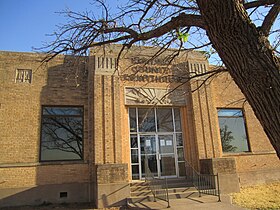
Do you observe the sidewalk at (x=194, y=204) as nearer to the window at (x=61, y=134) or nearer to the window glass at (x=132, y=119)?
the window glass at (x=132, y=119)

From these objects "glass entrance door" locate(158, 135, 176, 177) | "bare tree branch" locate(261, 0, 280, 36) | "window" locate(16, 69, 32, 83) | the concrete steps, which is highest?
"window" locate(16, 69, 32, 83)

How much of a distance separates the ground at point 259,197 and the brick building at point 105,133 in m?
0.61

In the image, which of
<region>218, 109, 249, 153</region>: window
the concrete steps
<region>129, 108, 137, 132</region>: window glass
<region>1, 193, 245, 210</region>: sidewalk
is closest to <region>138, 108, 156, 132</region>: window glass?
<region>129, 108, 137, 132</region>: window glass

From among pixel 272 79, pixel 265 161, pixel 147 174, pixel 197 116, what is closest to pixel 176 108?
pixel 197 116

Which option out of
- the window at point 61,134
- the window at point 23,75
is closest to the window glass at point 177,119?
the window at point 61,134

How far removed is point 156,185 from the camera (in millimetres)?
10734

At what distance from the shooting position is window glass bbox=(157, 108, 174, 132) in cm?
1247

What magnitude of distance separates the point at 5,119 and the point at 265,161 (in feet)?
43.2

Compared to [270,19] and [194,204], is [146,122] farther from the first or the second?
[270,19]

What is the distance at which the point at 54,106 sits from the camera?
1177 centimetres

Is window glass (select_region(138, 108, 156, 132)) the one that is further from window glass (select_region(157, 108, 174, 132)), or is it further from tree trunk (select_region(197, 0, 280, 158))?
tree trunk (select_region(197, 0, 280, 158))

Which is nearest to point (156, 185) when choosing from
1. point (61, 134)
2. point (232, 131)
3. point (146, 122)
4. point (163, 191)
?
point (163, 191)

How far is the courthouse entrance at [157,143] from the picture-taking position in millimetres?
11734

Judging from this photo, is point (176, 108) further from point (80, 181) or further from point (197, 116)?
point (80, 181)
